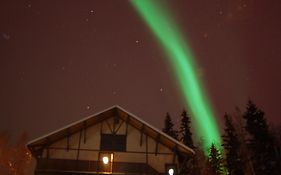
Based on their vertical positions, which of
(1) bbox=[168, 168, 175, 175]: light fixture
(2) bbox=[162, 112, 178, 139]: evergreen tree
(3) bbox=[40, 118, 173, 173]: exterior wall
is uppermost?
(2) bbox=[162, 112, 178, 139]: evergreen tree

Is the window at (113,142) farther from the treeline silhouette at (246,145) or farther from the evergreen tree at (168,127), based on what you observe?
the evergreen tree at (168,127)

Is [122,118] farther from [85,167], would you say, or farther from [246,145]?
[246,145]

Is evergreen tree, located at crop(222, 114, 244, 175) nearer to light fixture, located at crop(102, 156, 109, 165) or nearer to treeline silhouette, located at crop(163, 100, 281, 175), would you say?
treeline silhouette, located at crop(163, 100, 281, 175)

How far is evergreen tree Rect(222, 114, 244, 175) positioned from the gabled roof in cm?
1452

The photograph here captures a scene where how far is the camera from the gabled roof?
2284 cm

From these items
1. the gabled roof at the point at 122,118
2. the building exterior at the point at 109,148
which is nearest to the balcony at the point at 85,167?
the building exterior at the point at 109,148

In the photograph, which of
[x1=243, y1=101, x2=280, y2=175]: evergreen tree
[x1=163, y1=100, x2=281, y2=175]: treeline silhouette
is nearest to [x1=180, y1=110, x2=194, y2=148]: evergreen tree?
[x1=163, y1=100, x2=281, y2=175]: treeline silhouette

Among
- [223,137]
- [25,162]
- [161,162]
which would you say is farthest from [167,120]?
[25,162]

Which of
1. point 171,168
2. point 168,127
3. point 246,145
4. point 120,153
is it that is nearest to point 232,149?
point 246,145

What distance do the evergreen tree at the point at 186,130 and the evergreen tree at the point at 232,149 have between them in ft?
16.9

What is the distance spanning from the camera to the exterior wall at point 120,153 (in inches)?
921

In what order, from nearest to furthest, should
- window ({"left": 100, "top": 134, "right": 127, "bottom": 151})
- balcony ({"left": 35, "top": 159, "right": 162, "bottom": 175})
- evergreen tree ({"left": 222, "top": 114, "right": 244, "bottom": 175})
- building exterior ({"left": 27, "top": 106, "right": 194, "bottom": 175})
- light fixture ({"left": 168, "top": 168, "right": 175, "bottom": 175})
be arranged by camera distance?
1. balcony ({"left": 35, "top": 159, "right": 162, "bottom": 175})
2. building exterior ({"left": 27, "top": 106, "right": 194, "bottom": 175})
3. light fixture ({"left": 168, "top": 168, "right": 175, "bottom": 175})
4. window ({"left": 100, "top": 134, "right": 127, "bottom": 151})
5. evergreen tree ({"left": 222, "top": 114, "right": 244, "bottom": 175})

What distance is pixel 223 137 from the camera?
40188 millimetres

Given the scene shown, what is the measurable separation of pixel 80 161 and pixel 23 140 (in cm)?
4800
